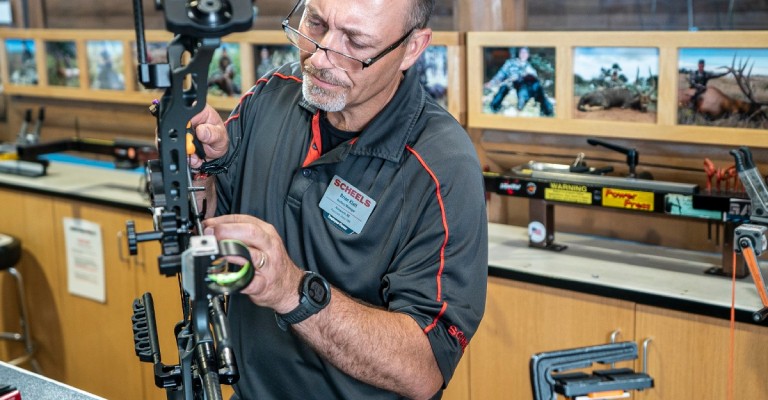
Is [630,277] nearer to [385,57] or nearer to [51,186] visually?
[385,57]

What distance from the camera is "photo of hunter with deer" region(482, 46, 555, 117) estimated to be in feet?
9.23

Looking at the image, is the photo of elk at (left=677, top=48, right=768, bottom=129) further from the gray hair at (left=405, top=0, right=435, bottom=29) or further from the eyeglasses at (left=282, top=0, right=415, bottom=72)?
the eyeglasses at (left=282, top=0, right=415, bottom=72)

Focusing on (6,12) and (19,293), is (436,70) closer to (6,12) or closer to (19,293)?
(19,293)

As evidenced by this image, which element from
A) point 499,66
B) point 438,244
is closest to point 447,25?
point 499,66

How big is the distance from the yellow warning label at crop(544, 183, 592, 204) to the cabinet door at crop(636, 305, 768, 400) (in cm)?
38

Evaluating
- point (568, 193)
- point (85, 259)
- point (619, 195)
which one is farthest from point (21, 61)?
point (619, 195)

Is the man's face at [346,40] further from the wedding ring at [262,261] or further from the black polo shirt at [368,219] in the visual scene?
the wedding ring at [262,261]

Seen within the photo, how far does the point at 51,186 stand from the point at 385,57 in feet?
8.18

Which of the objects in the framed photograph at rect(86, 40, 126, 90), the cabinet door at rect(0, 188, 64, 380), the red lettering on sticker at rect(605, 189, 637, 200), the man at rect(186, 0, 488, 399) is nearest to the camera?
the man at rect(186, 0, 488, 399)

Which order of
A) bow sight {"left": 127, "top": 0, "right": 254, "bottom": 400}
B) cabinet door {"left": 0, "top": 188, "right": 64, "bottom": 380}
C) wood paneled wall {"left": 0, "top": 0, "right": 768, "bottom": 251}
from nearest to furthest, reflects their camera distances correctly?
bow sight {"left": 127, "top": 0, "right": 254, "bottom": 400}
wood paneled wall {"left": 0, "top": 0, "right": 768, "bottom": 251}
cabinet door {"left": 0, "top": 188, "right": 64, "bottom": 380}

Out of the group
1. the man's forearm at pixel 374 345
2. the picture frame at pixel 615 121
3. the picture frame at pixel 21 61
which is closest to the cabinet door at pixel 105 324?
the picture frame at pixel 21 61

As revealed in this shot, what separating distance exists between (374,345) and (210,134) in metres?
0.49

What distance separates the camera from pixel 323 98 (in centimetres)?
166

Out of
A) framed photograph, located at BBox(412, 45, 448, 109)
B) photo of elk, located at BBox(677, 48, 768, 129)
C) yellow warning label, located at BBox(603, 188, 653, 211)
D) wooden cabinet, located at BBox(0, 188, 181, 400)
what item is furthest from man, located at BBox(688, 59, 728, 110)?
wooden cabinet, located at BBox(0, 188, 181, 400)
